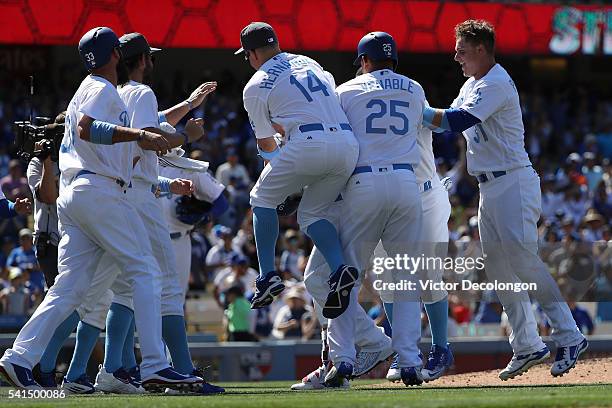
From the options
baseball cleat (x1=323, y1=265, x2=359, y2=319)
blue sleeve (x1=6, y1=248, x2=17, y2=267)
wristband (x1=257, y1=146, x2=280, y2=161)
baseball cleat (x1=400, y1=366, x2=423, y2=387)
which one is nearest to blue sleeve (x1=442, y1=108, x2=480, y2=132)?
wristband (x1=257, y1=146, x2=280, y2=161)

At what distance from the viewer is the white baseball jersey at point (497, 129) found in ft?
30.6

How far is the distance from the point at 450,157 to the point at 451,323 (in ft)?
26.8

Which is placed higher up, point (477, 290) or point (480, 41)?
point (480, 41)

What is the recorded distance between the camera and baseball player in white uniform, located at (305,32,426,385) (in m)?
8.79

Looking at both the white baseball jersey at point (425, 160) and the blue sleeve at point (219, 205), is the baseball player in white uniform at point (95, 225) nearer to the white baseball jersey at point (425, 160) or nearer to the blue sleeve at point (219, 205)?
the white baseball jersey at point (425, 160)

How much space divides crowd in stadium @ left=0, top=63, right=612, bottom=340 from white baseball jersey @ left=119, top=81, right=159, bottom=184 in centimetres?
440

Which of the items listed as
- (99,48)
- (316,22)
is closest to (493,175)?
(99,48)

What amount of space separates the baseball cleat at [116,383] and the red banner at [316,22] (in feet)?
25.4

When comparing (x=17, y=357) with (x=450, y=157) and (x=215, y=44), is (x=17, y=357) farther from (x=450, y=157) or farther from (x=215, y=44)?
(x=450, y=157)

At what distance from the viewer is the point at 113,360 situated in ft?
30.0

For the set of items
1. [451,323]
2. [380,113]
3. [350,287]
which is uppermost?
[380,113]

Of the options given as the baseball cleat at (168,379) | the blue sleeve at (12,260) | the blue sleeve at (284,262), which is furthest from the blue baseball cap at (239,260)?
the baseball cleat at (168,379)

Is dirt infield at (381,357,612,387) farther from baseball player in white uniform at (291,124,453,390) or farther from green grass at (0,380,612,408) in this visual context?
green grass at (0,380,612,408)

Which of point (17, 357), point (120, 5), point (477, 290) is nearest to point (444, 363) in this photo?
point (17, 357)
